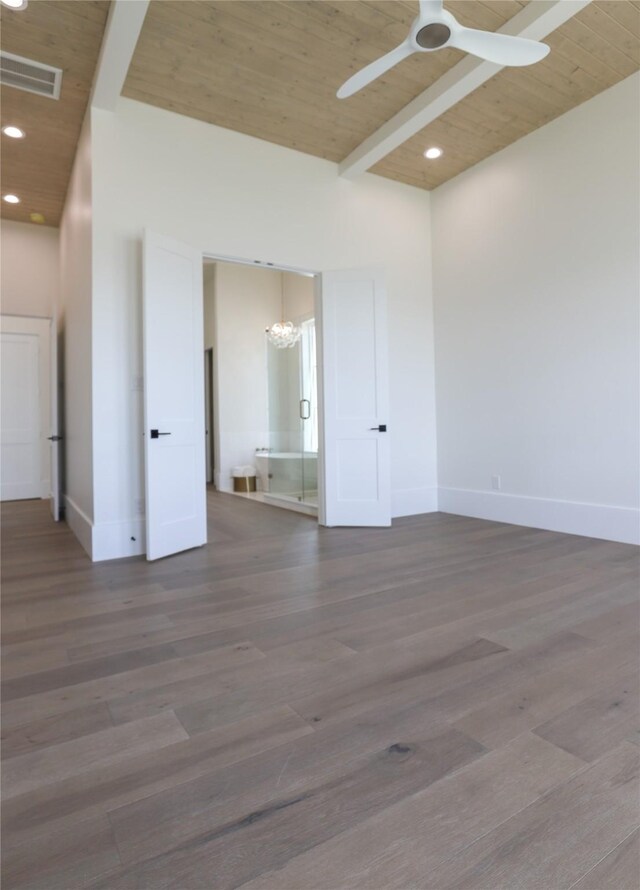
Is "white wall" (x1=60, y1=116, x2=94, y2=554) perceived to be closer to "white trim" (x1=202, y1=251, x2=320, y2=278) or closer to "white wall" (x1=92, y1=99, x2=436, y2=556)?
"white wall" (x1=92, y1=99, x2=436, y2=556)

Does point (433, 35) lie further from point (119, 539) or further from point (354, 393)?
point (119, 539)

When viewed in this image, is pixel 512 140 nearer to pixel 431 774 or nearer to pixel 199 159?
pixel 199 159

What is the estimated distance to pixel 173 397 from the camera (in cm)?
350

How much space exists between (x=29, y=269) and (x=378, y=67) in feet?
17.0

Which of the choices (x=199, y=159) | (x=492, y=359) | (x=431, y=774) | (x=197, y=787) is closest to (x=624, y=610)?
(x=431, y=774)

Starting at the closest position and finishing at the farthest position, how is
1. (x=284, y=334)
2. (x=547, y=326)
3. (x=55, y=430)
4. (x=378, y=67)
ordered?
1. (x=378, y=67)
2. (x=547, y=326)
3. (x=55, y=430)
4. (x=284, y=334)

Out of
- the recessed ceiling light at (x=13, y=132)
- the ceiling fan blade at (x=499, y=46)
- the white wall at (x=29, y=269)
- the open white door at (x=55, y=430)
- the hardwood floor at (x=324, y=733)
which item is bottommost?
the hardwood floor at (x=324, y=733)

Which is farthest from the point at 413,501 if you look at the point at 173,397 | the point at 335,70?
the point at 335,70

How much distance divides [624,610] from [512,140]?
13.2 feet

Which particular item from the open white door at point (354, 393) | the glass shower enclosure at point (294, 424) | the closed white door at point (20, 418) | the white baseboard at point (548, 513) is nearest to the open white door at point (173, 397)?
the open white door at point (354, 393)

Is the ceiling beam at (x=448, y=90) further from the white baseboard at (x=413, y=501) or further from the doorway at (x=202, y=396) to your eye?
the white baseboard at (x=413, y=501)

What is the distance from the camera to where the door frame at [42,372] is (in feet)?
20.4

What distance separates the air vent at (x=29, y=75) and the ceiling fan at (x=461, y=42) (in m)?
2.29

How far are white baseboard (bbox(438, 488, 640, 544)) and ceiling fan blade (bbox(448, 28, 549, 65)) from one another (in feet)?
9.67
